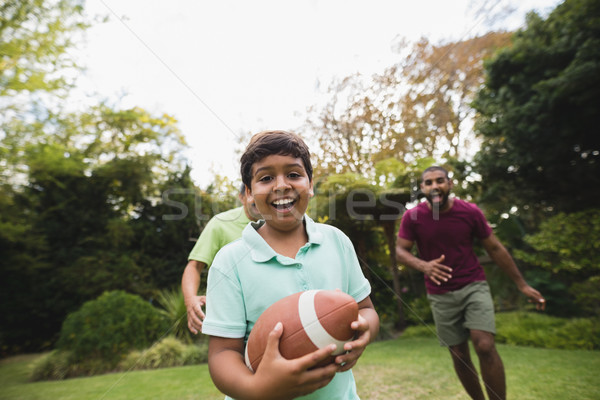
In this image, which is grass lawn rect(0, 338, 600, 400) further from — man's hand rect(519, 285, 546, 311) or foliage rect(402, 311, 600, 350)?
man's hand rect(519, 285, 546, 311)

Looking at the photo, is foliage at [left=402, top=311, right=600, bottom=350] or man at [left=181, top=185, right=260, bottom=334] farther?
foliage at [left=402, top=311, right=600, bottom=350]

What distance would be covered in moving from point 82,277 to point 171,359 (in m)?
5.54

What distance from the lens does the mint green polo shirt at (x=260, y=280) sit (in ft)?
4.45

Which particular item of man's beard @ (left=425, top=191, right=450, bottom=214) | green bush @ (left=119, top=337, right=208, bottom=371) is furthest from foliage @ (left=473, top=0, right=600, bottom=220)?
green bush @ (left=119, top=337, right=208, bottom=371)

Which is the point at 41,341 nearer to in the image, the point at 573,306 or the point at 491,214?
the point at 491,214

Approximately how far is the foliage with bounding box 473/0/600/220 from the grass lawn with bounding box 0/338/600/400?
13.5ft

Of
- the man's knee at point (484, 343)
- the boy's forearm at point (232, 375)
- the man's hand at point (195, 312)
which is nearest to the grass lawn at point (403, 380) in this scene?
the man's knee at point (484, 343)

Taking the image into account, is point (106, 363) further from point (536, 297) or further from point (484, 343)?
point (536, 297)

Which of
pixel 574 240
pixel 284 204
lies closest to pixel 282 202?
pixel 284 204

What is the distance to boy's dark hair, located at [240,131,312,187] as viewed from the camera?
4.97ft

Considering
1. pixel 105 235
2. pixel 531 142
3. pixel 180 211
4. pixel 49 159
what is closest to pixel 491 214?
pixel 531 142

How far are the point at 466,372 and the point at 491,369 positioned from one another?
0.36 meters

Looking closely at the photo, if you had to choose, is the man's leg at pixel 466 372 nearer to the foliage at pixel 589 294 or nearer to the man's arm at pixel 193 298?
the man's arm at pixel 193 298

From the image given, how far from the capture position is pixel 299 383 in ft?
3.64
